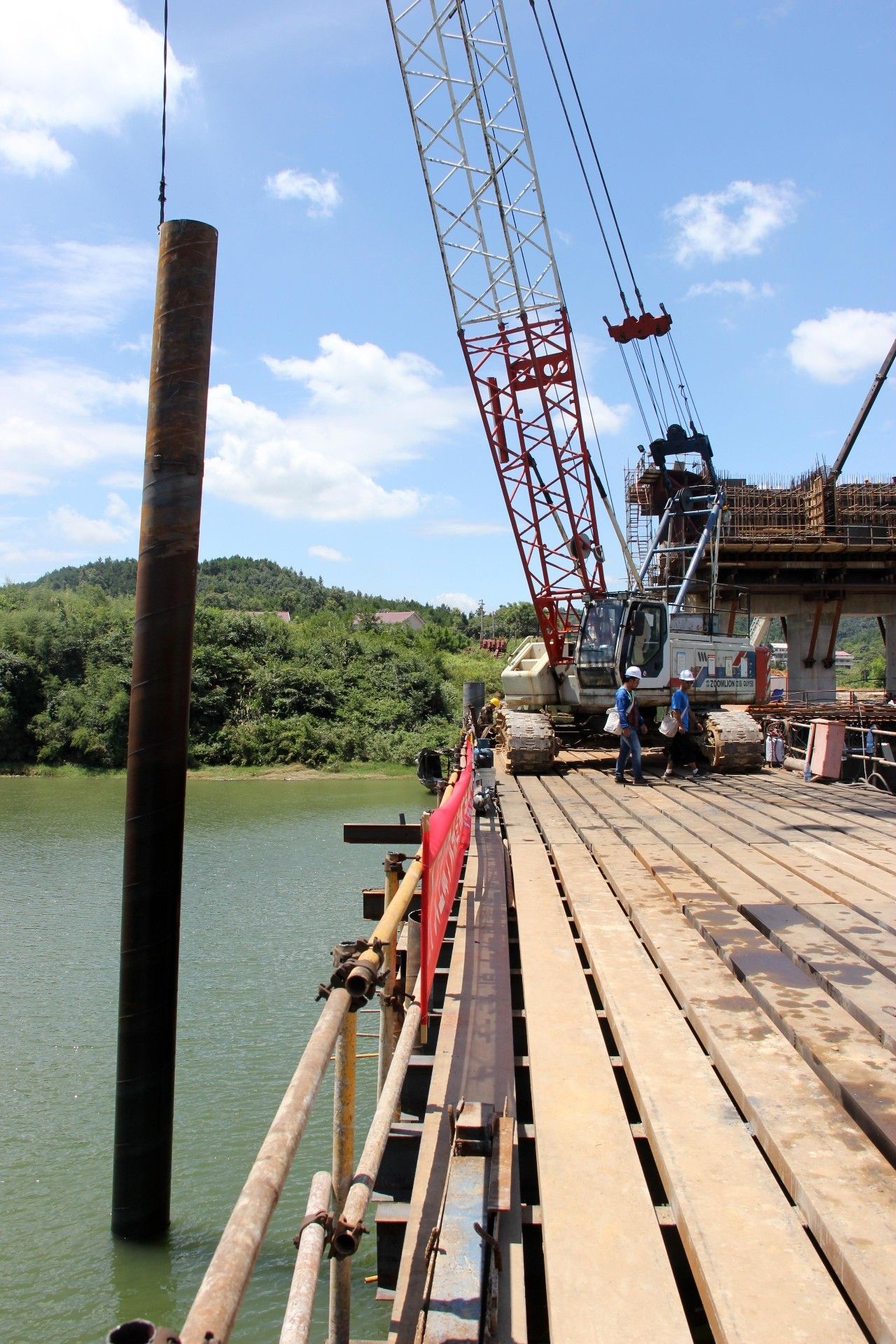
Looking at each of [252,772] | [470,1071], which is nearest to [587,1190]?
[470,1071]

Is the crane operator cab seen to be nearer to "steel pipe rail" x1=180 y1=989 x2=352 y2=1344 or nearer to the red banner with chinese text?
the red banner with chinese text

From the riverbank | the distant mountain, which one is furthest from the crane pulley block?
the distant mountain

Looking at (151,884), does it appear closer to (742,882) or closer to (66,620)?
(742,882)

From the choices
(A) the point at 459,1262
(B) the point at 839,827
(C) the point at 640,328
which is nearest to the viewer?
(A) the point at 459,1262

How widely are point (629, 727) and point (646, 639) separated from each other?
2.46 metres

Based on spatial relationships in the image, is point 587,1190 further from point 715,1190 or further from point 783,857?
point 783,857

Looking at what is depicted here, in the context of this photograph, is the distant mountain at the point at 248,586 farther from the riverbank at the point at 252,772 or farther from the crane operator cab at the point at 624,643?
the crane operator cab at the point at 624,643

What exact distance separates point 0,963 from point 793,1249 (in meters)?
11.1

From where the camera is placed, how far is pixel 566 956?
17.4ft

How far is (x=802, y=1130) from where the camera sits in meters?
3.26

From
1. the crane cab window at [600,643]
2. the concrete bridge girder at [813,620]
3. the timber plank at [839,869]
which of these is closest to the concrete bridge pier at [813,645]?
the concrete bridge girder at [813,620]

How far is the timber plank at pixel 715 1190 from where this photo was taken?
2410mm

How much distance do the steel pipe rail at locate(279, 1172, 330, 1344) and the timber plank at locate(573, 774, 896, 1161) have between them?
184 cm

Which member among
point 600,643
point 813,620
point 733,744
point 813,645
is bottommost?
point 733,744
